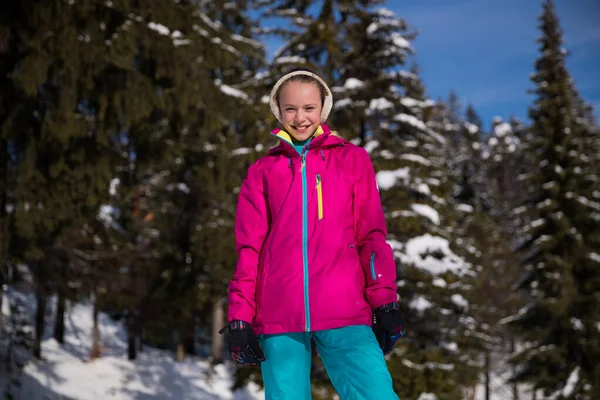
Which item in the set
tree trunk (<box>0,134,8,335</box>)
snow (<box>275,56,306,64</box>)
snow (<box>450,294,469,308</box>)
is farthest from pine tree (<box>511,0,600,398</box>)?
tree trunk (<box>0,134,8,335</box>)

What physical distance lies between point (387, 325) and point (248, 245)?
2.50 ft

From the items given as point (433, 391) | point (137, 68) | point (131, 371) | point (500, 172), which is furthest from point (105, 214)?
point (500, 172)

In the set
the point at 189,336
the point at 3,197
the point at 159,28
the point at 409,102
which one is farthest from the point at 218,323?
the point at 159,28

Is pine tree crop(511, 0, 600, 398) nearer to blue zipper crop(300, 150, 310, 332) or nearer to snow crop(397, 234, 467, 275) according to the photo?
snow crop(397, 234, 467, 275)

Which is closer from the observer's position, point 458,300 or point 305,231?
point 305,231

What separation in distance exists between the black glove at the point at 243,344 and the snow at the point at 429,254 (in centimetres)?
1003

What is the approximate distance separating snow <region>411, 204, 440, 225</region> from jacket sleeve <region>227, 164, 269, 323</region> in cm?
989

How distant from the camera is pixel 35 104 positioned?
26.1 ft

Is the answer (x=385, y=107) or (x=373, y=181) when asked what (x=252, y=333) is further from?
(x=385, y=107)

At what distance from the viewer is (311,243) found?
8.88 feet

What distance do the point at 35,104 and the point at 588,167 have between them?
18.8 m

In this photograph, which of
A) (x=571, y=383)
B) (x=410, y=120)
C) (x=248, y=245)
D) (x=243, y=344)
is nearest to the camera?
(x=243, y=344)

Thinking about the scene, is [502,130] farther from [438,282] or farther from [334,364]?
[334,364]

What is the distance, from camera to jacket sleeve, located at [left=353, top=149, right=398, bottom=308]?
106 inches
